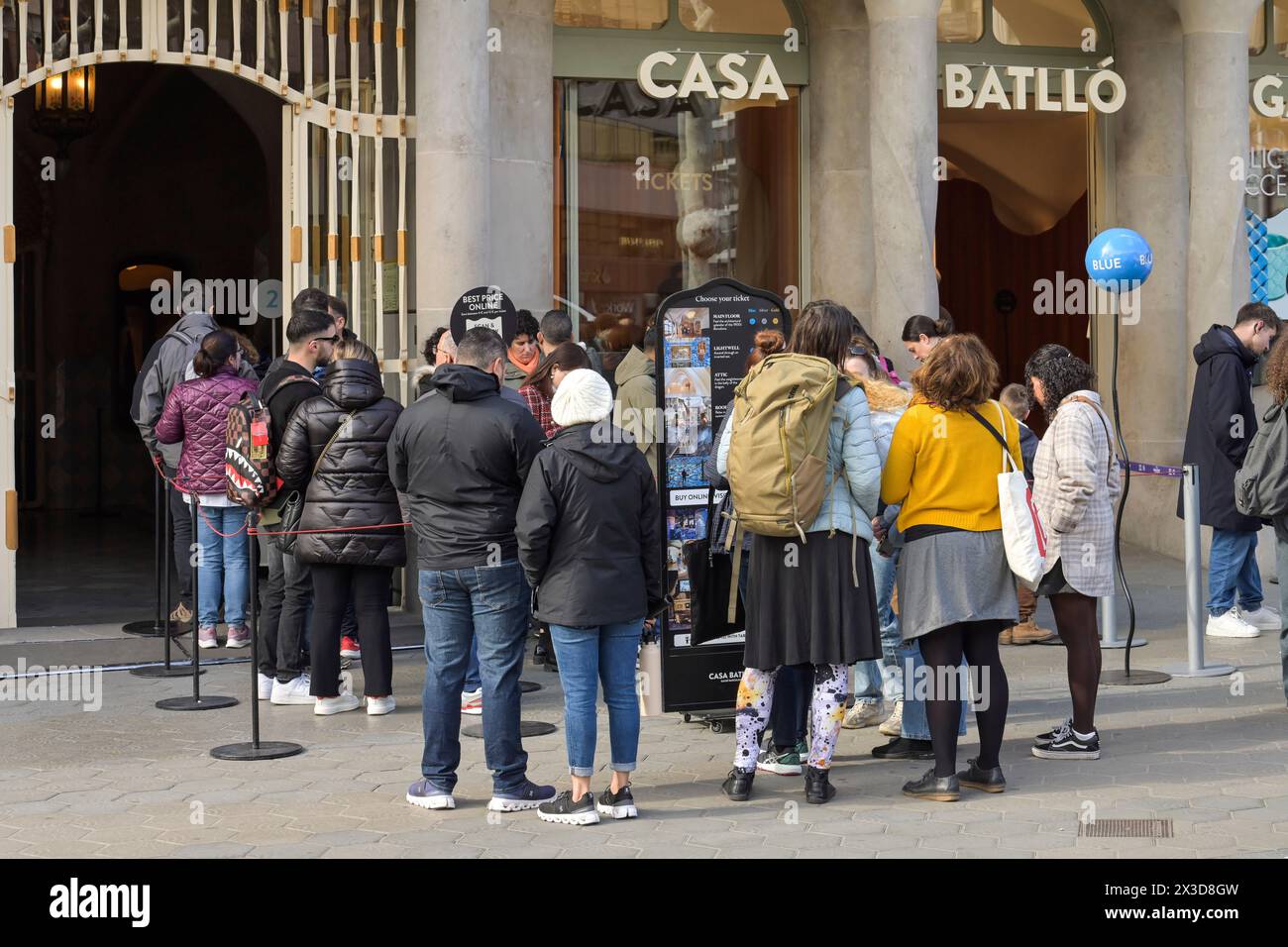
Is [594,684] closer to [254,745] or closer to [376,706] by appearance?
[254,745]

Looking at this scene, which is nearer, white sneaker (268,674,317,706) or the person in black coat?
the person in black coat

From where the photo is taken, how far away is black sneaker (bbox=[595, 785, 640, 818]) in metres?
6.53

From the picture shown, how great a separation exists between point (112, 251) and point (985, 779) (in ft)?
55.7

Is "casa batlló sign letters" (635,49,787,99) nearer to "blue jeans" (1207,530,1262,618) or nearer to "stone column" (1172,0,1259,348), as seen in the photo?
"stone column" (1172,0,1259,348)

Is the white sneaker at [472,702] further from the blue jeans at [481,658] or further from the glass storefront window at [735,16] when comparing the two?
the glass storefront window at [735,16]

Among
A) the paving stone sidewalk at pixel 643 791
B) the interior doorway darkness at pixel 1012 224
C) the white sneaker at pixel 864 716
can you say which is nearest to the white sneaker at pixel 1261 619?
the paving stone sidewalk at pixel 643 791

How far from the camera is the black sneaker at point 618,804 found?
6527mm

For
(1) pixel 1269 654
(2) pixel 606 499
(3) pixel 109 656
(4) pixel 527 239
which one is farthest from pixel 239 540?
(1) pixel 1269 654

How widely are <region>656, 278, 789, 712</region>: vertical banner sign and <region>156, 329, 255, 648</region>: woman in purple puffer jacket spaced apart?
11.2ft

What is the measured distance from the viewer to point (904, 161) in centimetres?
1233

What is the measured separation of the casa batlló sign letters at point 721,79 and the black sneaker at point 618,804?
788cm

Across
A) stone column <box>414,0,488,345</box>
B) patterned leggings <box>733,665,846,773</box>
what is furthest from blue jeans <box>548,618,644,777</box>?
stone column <box>414,0,488,345</box>

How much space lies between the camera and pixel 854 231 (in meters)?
14.0
